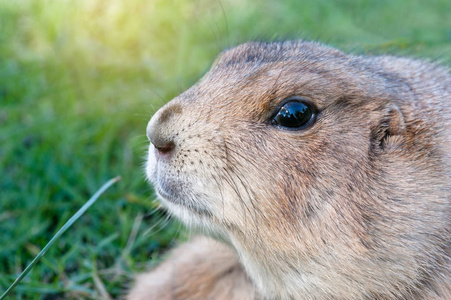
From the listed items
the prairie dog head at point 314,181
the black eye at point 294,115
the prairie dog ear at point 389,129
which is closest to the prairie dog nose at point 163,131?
the prairie dog head at point 314,181

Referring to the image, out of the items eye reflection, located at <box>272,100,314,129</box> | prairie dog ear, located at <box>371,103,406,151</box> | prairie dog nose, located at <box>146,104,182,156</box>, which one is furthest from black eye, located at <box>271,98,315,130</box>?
prairie dog nose, located at <box>146,104,182,156</box>

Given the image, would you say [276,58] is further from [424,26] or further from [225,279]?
[424,26]

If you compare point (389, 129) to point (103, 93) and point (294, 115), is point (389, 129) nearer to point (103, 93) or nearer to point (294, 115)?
point (294, 115)

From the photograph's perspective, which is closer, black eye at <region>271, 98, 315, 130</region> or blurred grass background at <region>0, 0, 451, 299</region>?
black eye at <region>271, 98, 315, 130</region>

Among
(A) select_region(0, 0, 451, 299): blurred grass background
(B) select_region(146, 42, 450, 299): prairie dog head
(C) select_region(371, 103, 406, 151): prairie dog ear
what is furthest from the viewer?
(A) select_region(0, 0, 451, 299): blurred grass background

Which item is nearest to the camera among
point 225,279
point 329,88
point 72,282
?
point 329,88

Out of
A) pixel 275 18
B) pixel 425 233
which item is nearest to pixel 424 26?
pixel 275 18

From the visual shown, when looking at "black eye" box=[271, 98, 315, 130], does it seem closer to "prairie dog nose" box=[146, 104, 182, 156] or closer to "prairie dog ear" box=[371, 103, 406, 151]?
"prairie dog ear" box=[371, 103, 406, 151]
